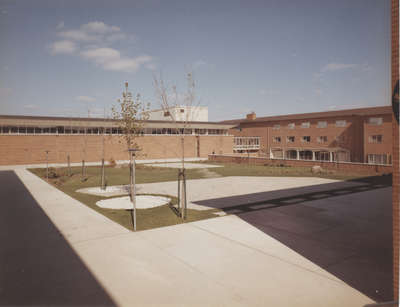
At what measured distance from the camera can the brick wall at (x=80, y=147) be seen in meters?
35.2

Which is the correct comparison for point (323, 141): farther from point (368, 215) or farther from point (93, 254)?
point (93, 254)

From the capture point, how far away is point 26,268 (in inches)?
241

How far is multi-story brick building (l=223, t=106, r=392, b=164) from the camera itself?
44094 mm

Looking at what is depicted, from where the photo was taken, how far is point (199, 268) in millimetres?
6020

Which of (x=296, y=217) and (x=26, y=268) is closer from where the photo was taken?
(x=26, y=268)

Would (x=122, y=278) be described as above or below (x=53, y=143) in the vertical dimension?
below

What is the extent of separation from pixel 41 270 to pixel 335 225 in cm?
815

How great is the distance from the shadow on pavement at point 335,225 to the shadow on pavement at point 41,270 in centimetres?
460

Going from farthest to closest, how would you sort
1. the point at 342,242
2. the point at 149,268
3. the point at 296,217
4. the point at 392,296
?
the point at 296,217 → the point at 342,242 → the point at 149,268 → the point at 392,296

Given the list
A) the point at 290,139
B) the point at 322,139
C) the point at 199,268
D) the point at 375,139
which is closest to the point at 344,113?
the point at 322,139

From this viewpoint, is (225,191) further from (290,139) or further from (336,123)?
(290,139)

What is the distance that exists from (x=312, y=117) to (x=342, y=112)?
493cm

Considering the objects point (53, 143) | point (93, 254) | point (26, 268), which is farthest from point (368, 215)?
point (53, 143)

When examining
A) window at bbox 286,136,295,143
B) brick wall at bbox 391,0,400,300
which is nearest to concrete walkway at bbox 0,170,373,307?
brick wall at bbox 391,0,400,300
